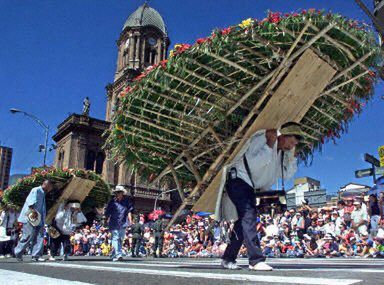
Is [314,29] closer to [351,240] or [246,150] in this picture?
[246,150]

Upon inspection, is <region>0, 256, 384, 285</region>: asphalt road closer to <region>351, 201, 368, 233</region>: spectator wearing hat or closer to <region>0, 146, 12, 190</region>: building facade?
<region>351, 201, 368, 233</region>: spectator wearing hat

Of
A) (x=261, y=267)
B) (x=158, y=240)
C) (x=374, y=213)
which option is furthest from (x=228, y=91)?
(x=158, y=240)

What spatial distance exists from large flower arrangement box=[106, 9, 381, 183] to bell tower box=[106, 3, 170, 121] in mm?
46671

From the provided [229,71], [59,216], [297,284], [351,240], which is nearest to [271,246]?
[351,240]

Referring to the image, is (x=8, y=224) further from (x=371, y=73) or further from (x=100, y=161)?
(x=100, y=161)

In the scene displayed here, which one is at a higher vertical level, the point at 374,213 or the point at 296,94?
the point at 296,94

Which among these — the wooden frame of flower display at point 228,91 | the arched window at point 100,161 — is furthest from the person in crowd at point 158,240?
the arched window at point 100,161

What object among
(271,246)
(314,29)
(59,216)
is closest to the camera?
(314,29)

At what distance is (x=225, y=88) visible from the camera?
259 inches

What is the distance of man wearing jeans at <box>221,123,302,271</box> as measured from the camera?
15.8 feet

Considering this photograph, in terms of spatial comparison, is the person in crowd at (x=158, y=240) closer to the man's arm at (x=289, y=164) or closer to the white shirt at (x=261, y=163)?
the man's arm at (x=289, y=164)

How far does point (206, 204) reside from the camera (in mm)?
6531

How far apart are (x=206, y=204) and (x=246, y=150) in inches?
70.9

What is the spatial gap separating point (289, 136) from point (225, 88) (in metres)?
1.91
